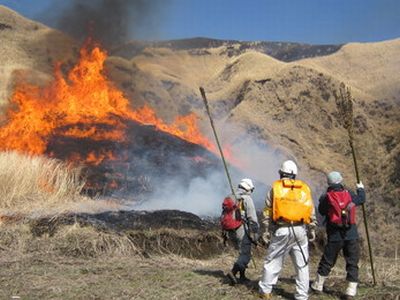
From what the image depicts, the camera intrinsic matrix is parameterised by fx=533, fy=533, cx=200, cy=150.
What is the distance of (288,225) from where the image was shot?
6.86 metres

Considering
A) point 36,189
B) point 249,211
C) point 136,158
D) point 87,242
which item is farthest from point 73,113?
point 249,211

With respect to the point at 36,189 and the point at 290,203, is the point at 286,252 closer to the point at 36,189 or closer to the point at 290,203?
the point at 290,203

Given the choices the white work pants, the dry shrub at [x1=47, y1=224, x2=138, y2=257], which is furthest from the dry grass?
the white work pants

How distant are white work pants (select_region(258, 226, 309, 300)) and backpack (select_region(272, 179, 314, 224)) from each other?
0.15 m

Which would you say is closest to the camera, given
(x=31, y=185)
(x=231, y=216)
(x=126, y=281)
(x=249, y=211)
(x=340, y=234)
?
(x=340, y=234)

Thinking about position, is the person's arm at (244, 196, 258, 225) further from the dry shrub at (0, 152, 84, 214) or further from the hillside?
the dry shrub at (0, 152, 84, 214)

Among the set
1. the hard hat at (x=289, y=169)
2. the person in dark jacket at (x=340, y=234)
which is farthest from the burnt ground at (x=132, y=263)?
the hard hat at (x=289, y=169)

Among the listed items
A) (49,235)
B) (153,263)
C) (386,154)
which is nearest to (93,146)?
(49,235)

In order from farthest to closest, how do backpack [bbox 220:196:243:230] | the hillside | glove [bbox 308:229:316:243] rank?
the hillside
backpack [bbox 220:196:243:230]
glove [bbox 308:229:316:243]

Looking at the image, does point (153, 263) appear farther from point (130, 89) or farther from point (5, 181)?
point (130, 89)

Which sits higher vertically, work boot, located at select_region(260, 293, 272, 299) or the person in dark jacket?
the person in dark jacket

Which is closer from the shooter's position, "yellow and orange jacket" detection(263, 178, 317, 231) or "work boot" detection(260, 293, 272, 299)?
"yellow and orange jacket" detection(263, 178, 317, 231)

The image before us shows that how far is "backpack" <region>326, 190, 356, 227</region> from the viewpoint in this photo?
7.17 m

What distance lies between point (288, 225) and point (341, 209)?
85 centimetres
